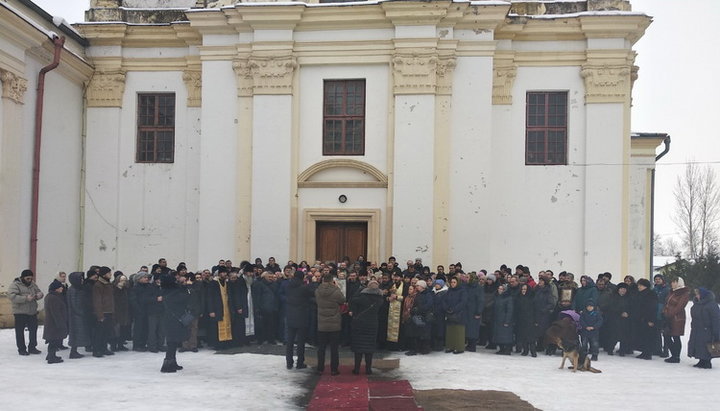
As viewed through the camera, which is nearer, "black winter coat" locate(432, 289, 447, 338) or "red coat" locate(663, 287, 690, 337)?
"red coat" locate(663, 287, 690, 337)

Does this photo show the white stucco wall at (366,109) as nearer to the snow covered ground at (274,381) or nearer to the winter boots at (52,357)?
the snow covered ground at (274,381)

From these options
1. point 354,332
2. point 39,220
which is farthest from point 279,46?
point 354,332

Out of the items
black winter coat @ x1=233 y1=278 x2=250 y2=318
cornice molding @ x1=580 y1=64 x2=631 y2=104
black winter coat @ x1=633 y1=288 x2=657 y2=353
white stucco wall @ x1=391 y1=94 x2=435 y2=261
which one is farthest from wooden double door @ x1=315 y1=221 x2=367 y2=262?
black winter coat @ x1=633 y1=288 x2=657 y2=353

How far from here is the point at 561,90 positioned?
762 inches

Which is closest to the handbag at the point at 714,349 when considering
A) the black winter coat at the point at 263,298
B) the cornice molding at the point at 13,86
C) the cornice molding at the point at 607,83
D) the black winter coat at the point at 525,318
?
the black winter coat at the point at 525,318

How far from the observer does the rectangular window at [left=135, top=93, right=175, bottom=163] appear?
20.4 metres

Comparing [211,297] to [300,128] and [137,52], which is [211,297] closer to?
[300,128]

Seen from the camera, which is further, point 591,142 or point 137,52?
point 137,52

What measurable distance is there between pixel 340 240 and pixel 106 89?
809 cm

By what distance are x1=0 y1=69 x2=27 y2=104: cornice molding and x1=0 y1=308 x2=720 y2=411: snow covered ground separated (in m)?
6.27

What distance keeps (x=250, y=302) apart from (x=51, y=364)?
12.6 feet

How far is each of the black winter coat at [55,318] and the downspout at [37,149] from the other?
568 cm

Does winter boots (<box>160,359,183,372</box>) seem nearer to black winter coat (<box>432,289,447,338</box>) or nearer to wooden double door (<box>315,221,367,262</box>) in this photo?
black winter coat (<box>432,289,447,338</box>)

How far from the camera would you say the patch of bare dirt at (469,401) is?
29.6ft
